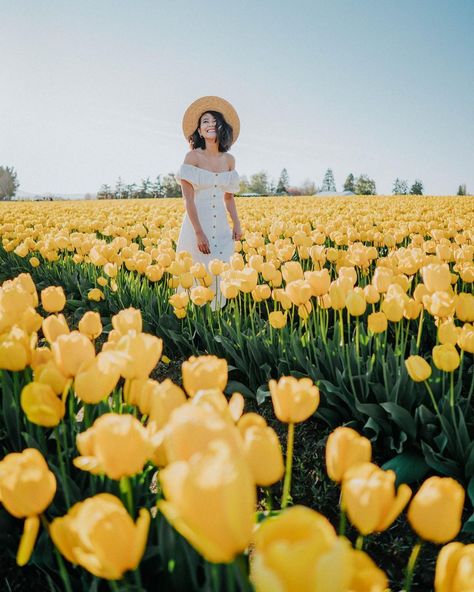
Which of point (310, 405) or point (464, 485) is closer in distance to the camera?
point (310, 405)

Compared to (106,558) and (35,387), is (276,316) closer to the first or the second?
(35,387)

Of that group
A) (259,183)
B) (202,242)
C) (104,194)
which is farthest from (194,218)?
(259,183)

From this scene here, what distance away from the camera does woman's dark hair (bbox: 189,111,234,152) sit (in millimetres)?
5172

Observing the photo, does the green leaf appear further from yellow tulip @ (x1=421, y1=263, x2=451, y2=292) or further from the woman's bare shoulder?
the woman's bare shoulder

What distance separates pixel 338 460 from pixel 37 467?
550mm

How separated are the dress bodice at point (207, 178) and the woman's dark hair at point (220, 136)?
33 cm

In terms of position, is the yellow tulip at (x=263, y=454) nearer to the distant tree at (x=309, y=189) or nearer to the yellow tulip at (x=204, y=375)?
the yellow tulip at (x=204, y=375)

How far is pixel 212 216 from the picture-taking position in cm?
518

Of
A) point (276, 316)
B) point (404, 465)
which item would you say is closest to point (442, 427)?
point (404, 465)

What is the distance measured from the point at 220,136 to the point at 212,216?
35.8 inches

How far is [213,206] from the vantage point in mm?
5160

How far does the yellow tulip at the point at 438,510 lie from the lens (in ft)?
2.50

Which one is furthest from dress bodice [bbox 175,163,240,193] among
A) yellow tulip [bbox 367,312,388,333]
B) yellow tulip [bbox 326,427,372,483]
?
yellow tulip [bbox 326,427,372,483]

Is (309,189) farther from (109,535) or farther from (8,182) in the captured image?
(109,535)
